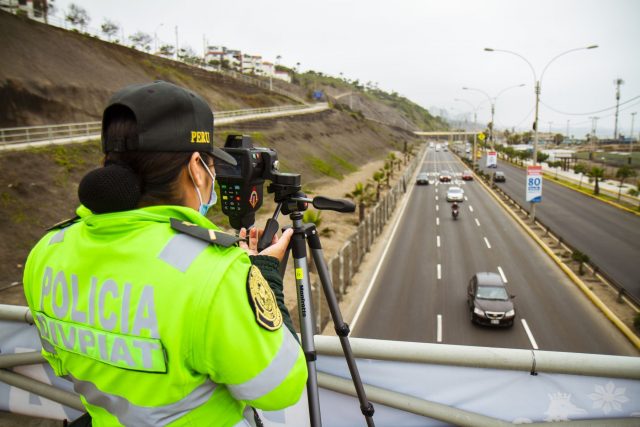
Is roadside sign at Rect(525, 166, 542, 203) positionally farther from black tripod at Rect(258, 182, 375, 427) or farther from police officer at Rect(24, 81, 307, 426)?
police officer at Rect(24, 81, 307, 426)

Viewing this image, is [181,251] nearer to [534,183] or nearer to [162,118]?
[162,118]

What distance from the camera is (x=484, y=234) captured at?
2767 centimetres

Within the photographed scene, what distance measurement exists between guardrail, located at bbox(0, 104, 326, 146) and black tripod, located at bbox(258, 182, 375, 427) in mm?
27104

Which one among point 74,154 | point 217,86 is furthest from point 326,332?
point 217,86

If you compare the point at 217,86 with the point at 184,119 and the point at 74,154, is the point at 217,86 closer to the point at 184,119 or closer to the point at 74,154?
the point at 74,154

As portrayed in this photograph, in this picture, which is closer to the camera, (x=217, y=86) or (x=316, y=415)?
(x=316, y=415)

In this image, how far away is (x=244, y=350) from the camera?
1329mm

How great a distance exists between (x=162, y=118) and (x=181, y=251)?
498 mm

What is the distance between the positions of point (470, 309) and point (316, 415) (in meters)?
14.7

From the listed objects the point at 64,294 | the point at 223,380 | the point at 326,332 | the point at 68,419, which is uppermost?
the point at 64,294

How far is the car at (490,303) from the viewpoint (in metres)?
14.4

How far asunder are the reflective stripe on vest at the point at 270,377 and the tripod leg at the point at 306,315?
Answer: 66cm

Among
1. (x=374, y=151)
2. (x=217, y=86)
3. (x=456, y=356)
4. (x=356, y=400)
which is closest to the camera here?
(x=456, y=356)

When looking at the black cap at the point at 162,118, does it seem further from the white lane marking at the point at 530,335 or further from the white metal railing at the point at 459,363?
the white lane marking at the point at 530,335
